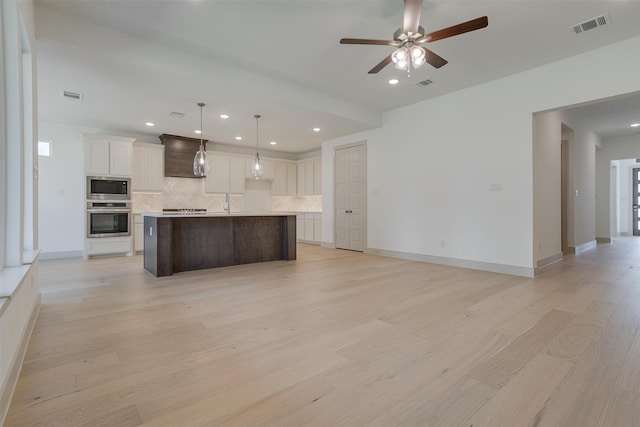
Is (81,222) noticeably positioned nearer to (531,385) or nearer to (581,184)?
(531,385)

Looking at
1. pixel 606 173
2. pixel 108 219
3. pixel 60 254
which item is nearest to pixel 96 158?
pixel 108 219

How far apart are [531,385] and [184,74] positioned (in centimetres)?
443

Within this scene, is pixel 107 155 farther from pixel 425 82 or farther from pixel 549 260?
pixel 549 260

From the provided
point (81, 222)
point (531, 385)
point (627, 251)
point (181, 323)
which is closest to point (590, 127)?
point (627, 251)

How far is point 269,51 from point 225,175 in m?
4.73

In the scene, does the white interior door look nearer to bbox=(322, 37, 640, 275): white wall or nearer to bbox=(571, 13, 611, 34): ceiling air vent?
bbox=(322, 37, 640, 275): white wall

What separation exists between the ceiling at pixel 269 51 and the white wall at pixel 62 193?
53 centimetres

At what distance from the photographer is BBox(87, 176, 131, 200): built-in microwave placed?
6008mm

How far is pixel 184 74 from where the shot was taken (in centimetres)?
380

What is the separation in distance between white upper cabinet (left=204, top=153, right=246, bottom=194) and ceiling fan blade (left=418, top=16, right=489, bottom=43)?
20.2 ft

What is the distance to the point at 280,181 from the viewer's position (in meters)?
9.16

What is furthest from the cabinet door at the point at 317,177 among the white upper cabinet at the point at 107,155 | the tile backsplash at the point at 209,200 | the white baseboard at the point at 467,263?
the white upper cabinet at the point at 107,155

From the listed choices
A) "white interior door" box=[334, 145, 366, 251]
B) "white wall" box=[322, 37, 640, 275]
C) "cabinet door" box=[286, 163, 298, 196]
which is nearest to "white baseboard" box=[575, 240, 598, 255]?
"white wall" box=[322, 37, 640, 275]

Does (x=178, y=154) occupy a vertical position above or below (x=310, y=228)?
above
